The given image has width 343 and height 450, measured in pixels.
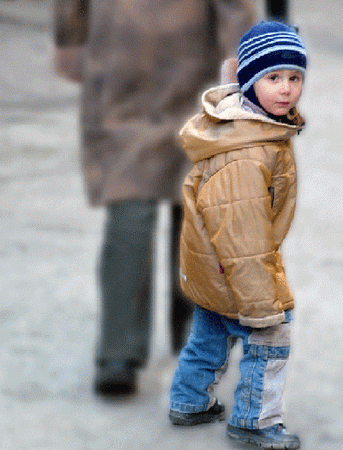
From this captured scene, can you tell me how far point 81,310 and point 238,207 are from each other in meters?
1.86

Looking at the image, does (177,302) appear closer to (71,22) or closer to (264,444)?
(264,444)

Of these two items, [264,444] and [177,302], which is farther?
[177,302]

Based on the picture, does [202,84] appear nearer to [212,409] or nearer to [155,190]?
[155,190]

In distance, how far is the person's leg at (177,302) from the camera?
3957 mm

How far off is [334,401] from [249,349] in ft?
2.15

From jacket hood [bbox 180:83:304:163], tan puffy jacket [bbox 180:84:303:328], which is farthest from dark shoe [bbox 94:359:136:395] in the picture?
jacket hood [bbox 180:83:304:163]

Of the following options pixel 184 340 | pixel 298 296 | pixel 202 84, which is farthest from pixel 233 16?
pixel 298 296

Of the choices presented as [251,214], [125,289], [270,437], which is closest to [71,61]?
[125,289]

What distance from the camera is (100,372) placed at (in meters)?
3.72

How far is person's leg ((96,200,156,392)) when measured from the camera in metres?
3.62

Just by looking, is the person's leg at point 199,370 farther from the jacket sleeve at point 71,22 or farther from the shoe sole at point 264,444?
the jacket sleeve at point 71,22

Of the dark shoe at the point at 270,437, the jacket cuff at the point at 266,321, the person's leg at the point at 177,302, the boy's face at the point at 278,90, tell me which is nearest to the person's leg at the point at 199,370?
the dark shoe at the point at 270,437

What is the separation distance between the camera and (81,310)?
4.69 meters

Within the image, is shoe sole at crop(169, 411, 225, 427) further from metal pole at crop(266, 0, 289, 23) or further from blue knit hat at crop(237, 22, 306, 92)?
metal pole at crop(266, 0, 289, 23)
